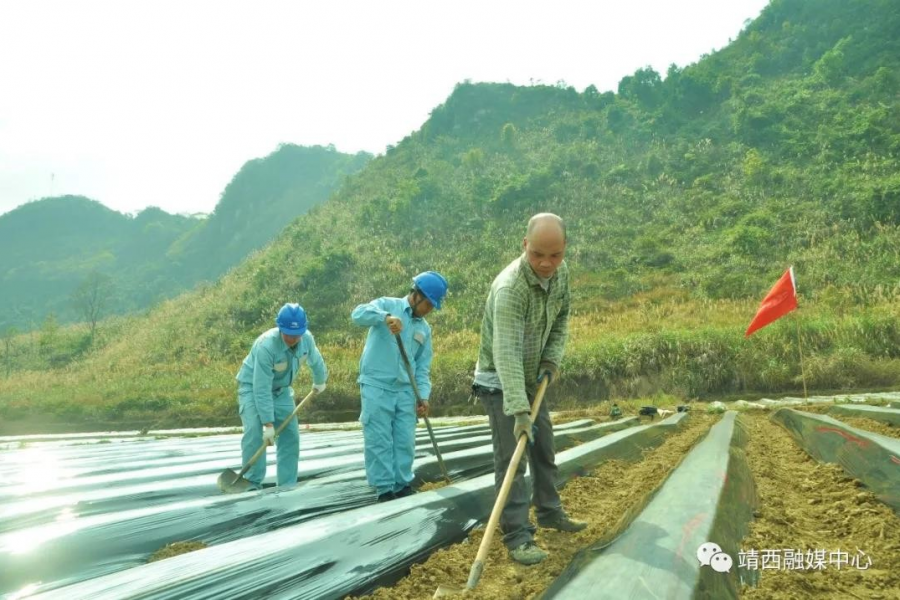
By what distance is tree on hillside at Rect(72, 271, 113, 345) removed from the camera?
43394 millimetres

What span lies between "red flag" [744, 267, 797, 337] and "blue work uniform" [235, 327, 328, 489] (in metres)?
8.39

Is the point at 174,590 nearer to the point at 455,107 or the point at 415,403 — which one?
the point at 415,403

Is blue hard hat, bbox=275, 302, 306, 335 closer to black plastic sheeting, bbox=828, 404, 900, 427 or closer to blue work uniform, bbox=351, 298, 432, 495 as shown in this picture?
blue work uniform, bbox=351, 298, 432, 495

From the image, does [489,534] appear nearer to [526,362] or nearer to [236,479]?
[526,362]

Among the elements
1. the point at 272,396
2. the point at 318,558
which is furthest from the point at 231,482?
the point at 318,558

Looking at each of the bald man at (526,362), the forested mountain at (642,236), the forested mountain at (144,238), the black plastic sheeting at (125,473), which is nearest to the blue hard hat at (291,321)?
the black plastic sheeting at (125,473)

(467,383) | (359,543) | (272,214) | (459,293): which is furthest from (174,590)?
(272,214)

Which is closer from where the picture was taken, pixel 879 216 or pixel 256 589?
pixel 256 589

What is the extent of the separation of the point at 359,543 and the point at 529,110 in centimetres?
5891

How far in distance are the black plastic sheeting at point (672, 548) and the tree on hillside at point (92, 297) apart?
132ft

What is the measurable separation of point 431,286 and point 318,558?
216 centimetres

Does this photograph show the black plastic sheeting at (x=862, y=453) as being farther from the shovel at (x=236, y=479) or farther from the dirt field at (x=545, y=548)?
the shovel at (x=236, y=479)

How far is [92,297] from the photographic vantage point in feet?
159

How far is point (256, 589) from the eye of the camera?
1944 millimetres
